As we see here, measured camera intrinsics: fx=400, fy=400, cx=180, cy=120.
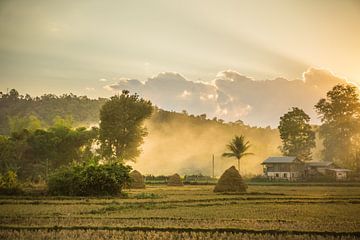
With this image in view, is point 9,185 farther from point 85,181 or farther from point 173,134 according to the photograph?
point 173,134

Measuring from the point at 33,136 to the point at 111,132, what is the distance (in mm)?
11511

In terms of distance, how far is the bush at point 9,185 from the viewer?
2956 centimetres

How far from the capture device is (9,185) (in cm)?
2977

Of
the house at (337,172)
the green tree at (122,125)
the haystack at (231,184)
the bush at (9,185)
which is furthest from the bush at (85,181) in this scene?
the house at (337,172)

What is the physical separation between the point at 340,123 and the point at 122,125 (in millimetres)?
42942

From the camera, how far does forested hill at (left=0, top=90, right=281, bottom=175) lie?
414 feet

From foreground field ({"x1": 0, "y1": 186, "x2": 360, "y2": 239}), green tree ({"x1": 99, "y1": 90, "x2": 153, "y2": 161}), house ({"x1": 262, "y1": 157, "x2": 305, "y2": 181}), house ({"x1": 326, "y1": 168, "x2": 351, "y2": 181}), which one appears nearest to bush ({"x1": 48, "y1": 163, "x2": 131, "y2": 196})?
foreground field ({"x1": 0, "y1": 186, "x2": 360, "y2": 239})

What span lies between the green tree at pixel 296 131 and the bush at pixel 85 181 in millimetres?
50889

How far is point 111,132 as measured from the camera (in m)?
62.6

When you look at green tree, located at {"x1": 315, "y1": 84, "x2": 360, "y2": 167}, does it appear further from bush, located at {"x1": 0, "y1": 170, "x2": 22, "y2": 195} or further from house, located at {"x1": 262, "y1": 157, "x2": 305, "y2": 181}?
bush, located at {"x1": 0, "y1": 170, "x2": 22, "y2": 195}

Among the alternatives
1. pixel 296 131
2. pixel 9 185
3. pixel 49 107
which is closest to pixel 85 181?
pixel 9 185

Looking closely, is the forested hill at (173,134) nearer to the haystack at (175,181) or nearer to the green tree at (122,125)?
the green tree at (122,125)

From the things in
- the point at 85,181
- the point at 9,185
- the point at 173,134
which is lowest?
the point at 9,185

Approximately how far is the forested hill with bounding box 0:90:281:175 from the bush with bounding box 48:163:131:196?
295 ft
